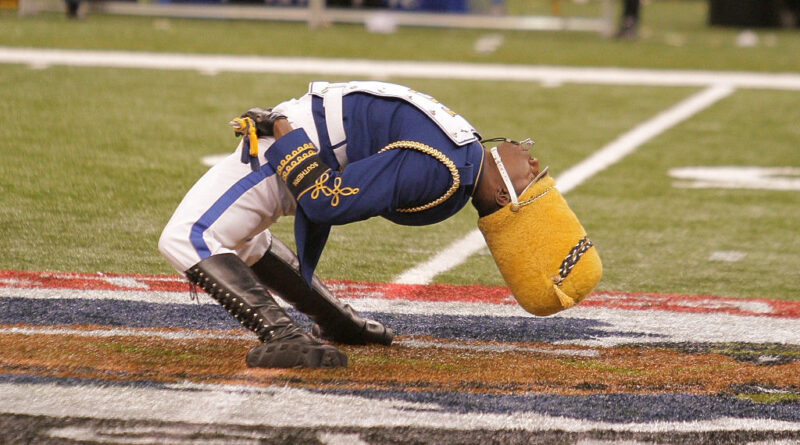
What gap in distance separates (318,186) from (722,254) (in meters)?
2.27

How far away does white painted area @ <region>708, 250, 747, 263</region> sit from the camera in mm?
4352

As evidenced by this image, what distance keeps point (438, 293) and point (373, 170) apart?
1108mm

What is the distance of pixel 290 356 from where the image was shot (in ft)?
8.86

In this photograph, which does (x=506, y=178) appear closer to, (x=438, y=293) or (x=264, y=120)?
(x=264, y=120)

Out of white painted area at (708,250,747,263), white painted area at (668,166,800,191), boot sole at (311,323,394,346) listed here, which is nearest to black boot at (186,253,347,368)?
boot sole at (311,323,394,346)

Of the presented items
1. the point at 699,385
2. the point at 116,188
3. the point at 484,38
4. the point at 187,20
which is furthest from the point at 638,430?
the point at 187,20

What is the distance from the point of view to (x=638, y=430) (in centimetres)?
241

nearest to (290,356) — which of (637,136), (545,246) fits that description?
(545,246)

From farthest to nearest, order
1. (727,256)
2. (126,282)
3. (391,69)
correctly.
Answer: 1. (391,69)
2. (727,256)
3. (126,282)

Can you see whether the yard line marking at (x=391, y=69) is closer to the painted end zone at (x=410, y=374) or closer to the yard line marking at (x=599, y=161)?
the yard line marking at (x=599, y=161)

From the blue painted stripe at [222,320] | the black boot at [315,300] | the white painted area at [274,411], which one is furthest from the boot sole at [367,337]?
the white painted area at [274,411]

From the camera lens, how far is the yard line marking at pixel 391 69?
29.5ft

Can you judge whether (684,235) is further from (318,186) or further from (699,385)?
(318,186)

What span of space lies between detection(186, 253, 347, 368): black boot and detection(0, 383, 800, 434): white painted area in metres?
0.16
